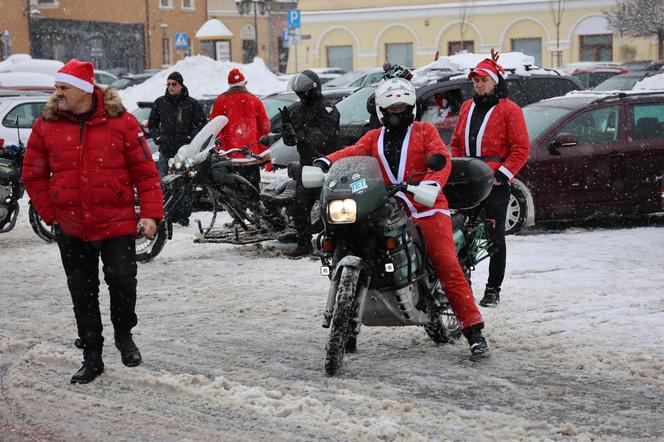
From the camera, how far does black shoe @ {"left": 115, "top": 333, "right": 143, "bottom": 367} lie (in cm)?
724

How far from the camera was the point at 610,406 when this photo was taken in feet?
20.8

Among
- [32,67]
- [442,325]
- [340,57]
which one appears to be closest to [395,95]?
[442,325]

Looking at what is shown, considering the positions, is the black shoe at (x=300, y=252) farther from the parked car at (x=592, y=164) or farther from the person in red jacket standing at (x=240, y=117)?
the parked car at (x=592, y=164)

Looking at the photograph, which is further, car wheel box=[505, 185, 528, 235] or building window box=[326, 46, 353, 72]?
building window box=[326, 46, 353, 72]

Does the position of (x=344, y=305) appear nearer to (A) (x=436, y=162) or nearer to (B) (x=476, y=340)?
(A) (x=436, y=162)

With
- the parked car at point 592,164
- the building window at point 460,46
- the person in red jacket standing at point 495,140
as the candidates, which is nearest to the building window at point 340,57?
the building window at point 460,46

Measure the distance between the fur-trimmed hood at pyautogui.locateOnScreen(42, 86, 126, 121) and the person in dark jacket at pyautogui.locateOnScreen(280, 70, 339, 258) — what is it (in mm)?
4380

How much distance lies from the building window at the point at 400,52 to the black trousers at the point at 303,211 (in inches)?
1625

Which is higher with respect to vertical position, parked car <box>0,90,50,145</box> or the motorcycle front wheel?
parked car <box>0,90,50,145</box>

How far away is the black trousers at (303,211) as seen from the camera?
11500mm

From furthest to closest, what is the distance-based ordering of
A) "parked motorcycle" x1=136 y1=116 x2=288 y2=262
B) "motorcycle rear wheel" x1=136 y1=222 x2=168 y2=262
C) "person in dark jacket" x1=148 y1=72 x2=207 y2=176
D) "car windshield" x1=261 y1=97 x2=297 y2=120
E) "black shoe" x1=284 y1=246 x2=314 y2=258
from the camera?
"car windshield" x1=261 y1=97 x2=297 y2=120
"person in dark jacket" x1=148 y1=72 x2=207 y2=176
"black shoe" x1=284 y1=246 x2=314 y2=258
"motorcycle rear wheel" x1=136 y1=222 x2=168 y2=262
"parked motorcycle" x1=136 y1=116 x2=288 y2=262

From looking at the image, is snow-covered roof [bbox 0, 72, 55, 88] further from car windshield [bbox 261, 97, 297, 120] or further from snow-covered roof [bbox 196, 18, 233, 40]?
snow-covered roof [bbox 196, 18, 233, 40]

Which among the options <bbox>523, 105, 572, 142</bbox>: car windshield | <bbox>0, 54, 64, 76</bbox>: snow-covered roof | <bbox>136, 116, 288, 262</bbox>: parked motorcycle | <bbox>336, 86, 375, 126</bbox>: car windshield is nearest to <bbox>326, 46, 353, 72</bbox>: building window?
<bbox>0, 54, 64, 76</bbox>: snow-covered roof

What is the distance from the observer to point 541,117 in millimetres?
13430
